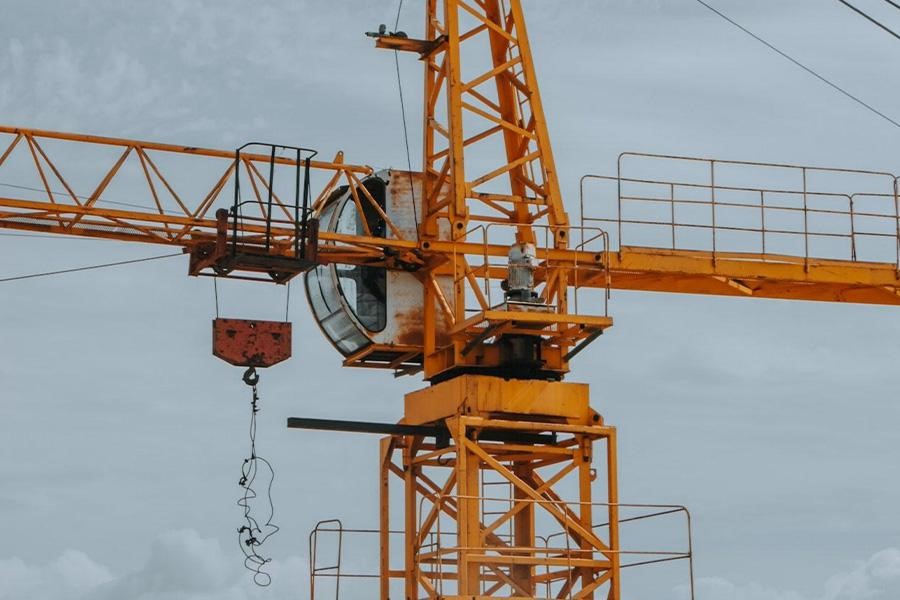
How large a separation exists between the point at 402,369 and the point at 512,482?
13.4ft

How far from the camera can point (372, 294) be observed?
32.2m

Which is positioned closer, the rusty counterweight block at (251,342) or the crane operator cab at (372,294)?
the rusty counterweight block at (251,342)

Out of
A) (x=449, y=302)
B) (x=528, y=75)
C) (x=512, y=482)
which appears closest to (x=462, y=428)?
(x=512, y=482)

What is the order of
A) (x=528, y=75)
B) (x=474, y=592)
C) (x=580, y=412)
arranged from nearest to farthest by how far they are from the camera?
1. (x=474, y=592)
2. (x=580, y=412)
3. (x=528, y=75)

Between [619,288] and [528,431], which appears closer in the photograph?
[528,431]

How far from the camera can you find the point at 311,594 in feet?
101

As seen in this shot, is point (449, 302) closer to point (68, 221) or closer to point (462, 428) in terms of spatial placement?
point (462, 428)

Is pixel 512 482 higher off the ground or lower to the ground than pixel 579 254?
lower

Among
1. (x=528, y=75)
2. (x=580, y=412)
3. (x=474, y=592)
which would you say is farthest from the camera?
(x=528, y=75)

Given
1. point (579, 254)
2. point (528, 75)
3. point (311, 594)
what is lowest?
point (311, 594)

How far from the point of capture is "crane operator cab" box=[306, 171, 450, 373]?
31703mm

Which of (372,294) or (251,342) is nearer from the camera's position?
(251,342)

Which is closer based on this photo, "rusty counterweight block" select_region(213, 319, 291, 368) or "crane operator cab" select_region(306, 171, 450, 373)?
"rusty counterweight block" select_region(213, 319, 291, 368)

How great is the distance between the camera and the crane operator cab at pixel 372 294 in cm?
3170
